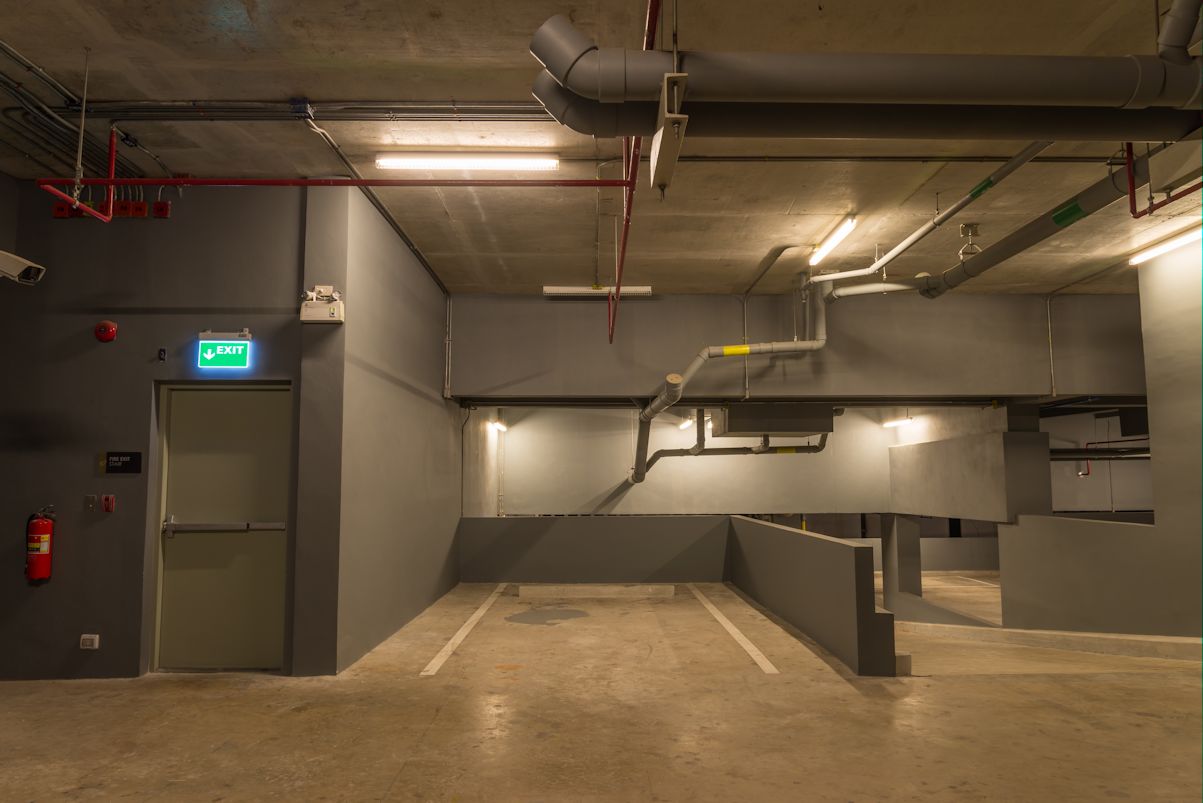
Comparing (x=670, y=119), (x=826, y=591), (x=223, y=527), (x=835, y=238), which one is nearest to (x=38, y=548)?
(x=223, y=527)

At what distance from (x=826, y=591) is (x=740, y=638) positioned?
3.22ft

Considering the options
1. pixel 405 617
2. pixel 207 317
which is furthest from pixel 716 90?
pixel 405 617

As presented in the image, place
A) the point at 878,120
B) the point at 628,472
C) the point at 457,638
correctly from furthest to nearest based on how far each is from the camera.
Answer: the point at 628,472 < the point at 457,638 < the point at 878,120

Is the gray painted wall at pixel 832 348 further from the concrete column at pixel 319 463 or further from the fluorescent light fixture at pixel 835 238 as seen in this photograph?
the concrete column at pixel 319 463

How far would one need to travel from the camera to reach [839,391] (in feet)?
29.2

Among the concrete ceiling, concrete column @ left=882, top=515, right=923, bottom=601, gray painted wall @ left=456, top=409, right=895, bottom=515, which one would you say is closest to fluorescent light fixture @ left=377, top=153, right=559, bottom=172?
the concrete ceiling

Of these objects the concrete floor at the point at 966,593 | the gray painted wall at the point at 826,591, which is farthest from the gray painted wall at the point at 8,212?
the concrete floor at the point at 966,593

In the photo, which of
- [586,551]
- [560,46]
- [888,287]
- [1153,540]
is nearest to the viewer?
[560,46]

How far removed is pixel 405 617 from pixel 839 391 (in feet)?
18.5

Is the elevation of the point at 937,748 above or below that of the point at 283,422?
below

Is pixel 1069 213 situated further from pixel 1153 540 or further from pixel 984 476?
pixel 984 476

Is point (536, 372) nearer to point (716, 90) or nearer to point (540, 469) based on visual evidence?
point (540, 469)

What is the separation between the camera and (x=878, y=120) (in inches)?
135

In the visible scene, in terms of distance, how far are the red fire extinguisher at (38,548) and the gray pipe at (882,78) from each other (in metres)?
4.82
